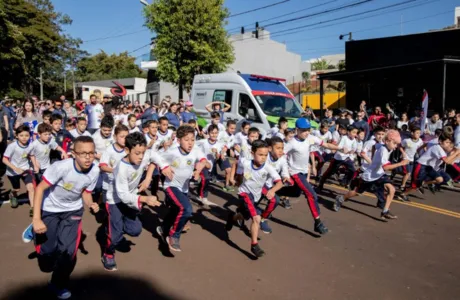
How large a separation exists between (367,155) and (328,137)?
3200mm

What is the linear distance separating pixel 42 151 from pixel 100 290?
3858 mm

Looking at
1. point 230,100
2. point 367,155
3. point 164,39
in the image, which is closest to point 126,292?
point 367,155

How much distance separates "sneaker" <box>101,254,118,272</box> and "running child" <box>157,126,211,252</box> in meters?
0.82

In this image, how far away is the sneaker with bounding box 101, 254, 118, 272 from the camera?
4.66 m

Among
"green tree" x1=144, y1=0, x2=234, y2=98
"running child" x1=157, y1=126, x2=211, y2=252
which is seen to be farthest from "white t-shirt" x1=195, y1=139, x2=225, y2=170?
"green tree" x1=144, y1=0, x2=234, y2=98

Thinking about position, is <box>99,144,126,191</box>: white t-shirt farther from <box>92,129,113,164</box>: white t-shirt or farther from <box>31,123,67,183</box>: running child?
<box>31,123,67,183</box>: running child

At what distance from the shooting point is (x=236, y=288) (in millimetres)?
4203

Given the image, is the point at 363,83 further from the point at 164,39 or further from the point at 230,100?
the point at 230,100

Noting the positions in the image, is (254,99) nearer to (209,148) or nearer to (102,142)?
(209,148)

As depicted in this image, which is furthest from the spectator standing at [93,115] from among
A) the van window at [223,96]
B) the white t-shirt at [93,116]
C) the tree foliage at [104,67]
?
the tree foliage at [104,67]

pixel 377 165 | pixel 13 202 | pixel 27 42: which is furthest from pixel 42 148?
pixel 27 42

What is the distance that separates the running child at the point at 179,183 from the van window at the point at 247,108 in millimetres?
6993

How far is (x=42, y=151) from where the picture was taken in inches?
282

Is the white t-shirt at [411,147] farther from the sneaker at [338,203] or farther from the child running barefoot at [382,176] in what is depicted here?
the sneaker at [338,203]
